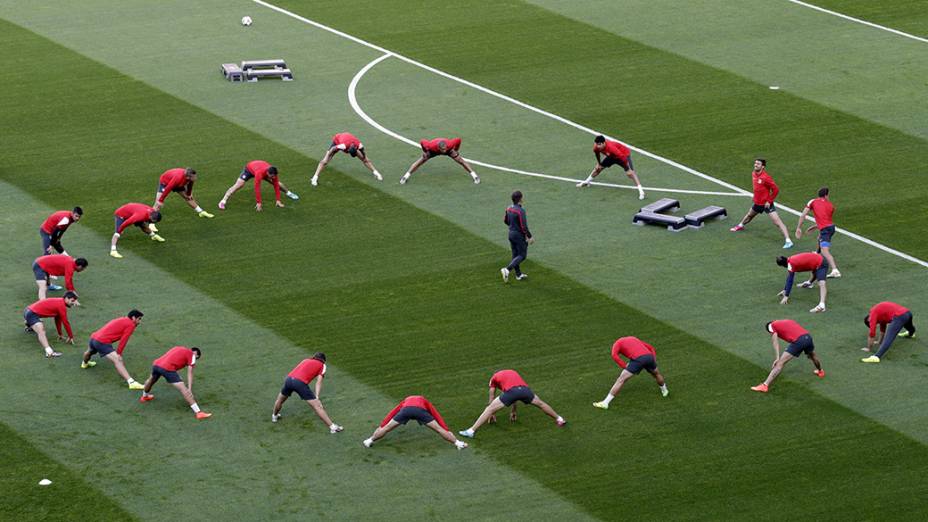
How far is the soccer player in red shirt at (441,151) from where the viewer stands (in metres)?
49.4

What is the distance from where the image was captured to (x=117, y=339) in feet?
125

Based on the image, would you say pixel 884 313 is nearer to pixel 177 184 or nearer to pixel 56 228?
pixel 177 184

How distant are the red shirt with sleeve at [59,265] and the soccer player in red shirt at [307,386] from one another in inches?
316

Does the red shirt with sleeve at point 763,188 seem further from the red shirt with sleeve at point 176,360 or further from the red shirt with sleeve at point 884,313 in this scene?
the red shirt with sleeve at point 176,360

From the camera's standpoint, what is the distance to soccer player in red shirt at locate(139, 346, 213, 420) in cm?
3662

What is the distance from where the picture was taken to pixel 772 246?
45938 millimetres

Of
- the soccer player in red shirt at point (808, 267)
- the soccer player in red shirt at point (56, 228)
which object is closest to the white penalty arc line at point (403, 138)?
the soccer player in red shirt at point (808, 267)

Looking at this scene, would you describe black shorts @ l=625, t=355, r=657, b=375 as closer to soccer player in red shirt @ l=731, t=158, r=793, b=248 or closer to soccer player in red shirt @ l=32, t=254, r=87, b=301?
soccer player in red shirt @ l=731, t=158, r=793, b=248

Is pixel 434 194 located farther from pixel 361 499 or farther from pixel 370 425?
pixel 361 499

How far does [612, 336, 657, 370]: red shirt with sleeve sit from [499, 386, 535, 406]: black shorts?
94.0 inches

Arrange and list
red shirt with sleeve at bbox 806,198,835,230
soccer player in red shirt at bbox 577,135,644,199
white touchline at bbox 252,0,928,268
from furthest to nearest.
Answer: soccer player in red shirt at bbox 577,135,644,199
white touchline at bbox 252,0,928,268
red shirt with sleeve at bbox 806,198,835,230

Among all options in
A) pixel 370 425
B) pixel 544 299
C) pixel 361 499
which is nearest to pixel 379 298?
pixel 544 299

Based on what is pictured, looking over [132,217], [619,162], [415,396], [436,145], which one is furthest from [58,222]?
[619,162]

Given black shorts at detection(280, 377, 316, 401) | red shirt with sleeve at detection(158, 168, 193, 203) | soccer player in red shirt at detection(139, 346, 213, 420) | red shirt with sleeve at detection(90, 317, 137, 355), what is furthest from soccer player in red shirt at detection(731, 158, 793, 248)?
red shirt with sleeve at detection(90, 317, 137, 355)
